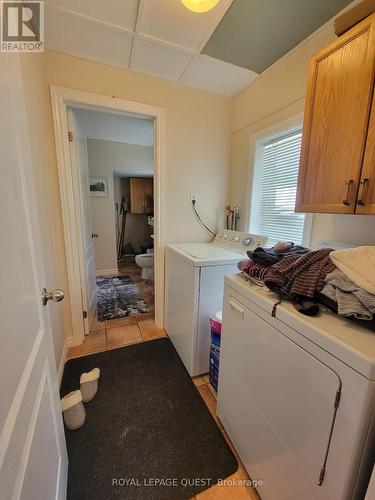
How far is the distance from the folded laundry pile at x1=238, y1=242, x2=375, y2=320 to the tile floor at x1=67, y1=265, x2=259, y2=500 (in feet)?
3.34

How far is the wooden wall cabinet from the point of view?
485 cm

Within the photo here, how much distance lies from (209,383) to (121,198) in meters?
4.44

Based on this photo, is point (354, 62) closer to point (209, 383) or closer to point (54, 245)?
point (209, 383)

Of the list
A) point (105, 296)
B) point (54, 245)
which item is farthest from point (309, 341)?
point (105, 296)

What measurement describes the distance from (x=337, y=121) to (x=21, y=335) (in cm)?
151

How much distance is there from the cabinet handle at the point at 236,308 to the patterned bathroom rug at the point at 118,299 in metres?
1.84

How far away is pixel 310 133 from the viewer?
1.13 metres

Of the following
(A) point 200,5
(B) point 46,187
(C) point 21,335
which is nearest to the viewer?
(C) point 21,335

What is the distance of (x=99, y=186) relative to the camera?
3.94m

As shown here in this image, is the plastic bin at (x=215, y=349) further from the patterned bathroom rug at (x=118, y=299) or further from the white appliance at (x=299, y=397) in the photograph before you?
the patterned bathroom rug at (x=118, y=299)

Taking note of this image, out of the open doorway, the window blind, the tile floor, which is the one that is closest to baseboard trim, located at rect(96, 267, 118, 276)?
the open doorway

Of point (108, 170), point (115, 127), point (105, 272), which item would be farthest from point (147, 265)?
point (115, 127)

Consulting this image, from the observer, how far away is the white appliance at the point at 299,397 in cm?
57

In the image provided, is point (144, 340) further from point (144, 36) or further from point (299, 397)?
point (144, 36)
